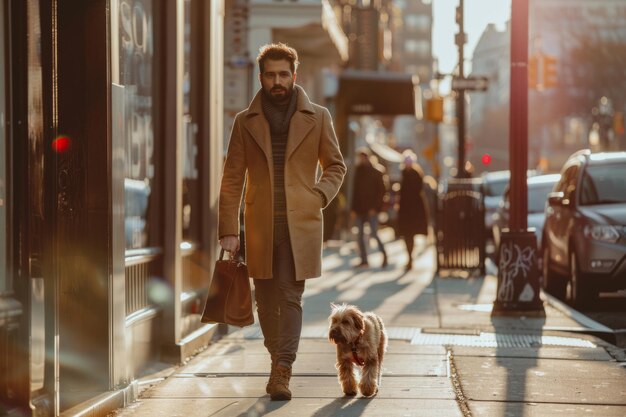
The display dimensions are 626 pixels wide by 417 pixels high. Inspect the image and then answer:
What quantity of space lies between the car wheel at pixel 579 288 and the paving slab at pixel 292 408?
6.99 meters

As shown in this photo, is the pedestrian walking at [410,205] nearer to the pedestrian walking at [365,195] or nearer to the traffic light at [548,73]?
the pedestrian walking at [365,195]

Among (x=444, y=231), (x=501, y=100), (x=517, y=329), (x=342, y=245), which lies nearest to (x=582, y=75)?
(x=342, y=245)

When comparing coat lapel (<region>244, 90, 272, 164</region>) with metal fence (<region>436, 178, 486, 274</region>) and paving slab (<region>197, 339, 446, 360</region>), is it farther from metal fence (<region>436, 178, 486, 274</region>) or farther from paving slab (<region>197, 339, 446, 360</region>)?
metal fence (<region>436, 178, 486, 274</region>)

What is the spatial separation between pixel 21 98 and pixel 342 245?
23.3m

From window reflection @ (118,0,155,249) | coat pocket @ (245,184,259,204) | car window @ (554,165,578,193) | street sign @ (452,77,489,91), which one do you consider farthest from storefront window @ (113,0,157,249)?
street sign @ (452,77,489,91)

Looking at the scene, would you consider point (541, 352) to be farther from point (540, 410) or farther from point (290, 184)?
point (290, 184)

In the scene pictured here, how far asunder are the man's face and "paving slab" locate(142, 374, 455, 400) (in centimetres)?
173

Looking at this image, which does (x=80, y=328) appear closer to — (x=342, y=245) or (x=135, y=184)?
(x=135, y=184)

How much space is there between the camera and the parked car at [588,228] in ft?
45.4

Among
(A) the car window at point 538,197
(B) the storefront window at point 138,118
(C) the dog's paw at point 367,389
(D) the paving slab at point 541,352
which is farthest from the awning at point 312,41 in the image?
(C) the dog's paw at point 367,389

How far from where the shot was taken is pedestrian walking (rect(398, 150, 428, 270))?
68.5 feet

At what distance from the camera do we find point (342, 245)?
29453 mm

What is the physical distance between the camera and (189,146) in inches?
426

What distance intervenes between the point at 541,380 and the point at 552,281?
830 cm
